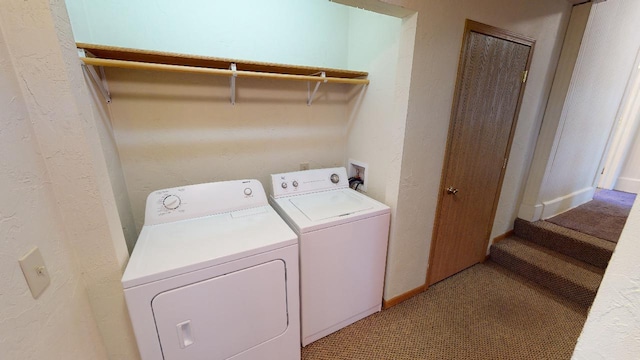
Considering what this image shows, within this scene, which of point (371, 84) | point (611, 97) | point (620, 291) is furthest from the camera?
point (611, 97)

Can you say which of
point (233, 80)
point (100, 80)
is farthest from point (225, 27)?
point (100, 80)

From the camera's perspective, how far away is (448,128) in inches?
65.7

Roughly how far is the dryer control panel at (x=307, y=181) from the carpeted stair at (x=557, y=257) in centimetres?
181

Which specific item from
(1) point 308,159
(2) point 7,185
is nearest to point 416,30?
(1) point 308,159

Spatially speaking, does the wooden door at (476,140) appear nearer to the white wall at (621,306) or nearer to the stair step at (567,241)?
the stair step at (567,241)

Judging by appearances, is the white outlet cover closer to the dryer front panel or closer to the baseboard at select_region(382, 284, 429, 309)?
the dryer front panel

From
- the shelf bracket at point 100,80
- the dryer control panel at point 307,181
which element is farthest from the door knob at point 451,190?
the shelf bracket at point 100,80

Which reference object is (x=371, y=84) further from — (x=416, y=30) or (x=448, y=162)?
(x=448, y=162)

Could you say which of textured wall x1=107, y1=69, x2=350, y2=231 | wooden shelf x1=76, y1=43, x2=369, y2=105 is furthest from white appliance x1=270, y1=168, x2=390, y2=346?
wooden shelf x1=76, y1=43, x2=369, y2=105

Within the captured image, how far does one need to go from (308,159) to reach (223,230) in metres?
1.04

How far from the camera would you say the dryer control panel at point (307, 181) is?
180 cm

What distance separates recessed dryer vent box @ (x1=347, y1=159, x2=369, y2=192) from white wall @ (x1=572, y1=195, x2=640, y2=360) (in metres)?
1.51

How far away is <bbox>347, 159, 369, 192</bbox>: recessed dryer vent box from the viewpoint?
1988 millimetres

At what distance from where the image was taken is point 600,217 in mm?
2574
